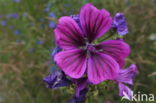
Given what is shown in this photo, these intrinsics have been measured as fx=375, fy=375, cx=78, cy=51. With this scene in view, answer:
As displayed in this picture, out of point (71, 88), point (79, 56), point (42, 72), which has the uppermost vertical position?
point (79, 56)

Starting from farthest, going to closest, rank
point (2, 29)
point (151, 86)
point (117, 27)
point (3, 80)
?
point (2, 29) < point (3, 80) < point (151, 86) < point (117, 27)

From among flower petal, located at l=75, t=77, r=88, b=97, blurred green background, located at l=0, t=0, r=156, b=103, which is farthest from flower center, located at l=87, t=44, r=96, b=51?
blurred green background, located at l=0, t=0, r=156, b=103

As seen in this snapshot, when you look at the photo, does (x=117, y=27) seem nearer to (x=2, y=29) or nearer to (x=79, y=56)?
(x=79, y=56)

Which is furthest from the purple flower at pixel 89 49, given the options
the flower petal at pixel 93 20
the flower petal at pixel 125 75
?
the flower petal at pixel 125 75

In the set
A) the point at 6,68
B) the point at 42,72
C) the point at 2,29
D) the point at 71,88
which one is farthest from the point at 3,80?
the point at 71,88

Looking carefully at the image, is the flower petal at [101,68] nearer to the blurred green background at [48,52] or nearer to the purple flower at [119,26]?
the purple flower at [119,26]

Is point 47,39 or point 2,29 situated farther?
point 2,29

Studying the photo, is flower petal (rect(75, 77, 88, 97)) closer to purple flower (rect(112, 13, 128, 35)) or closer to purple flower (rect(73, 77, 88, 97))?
purple flower (rect(73, 77, 88, 97))
